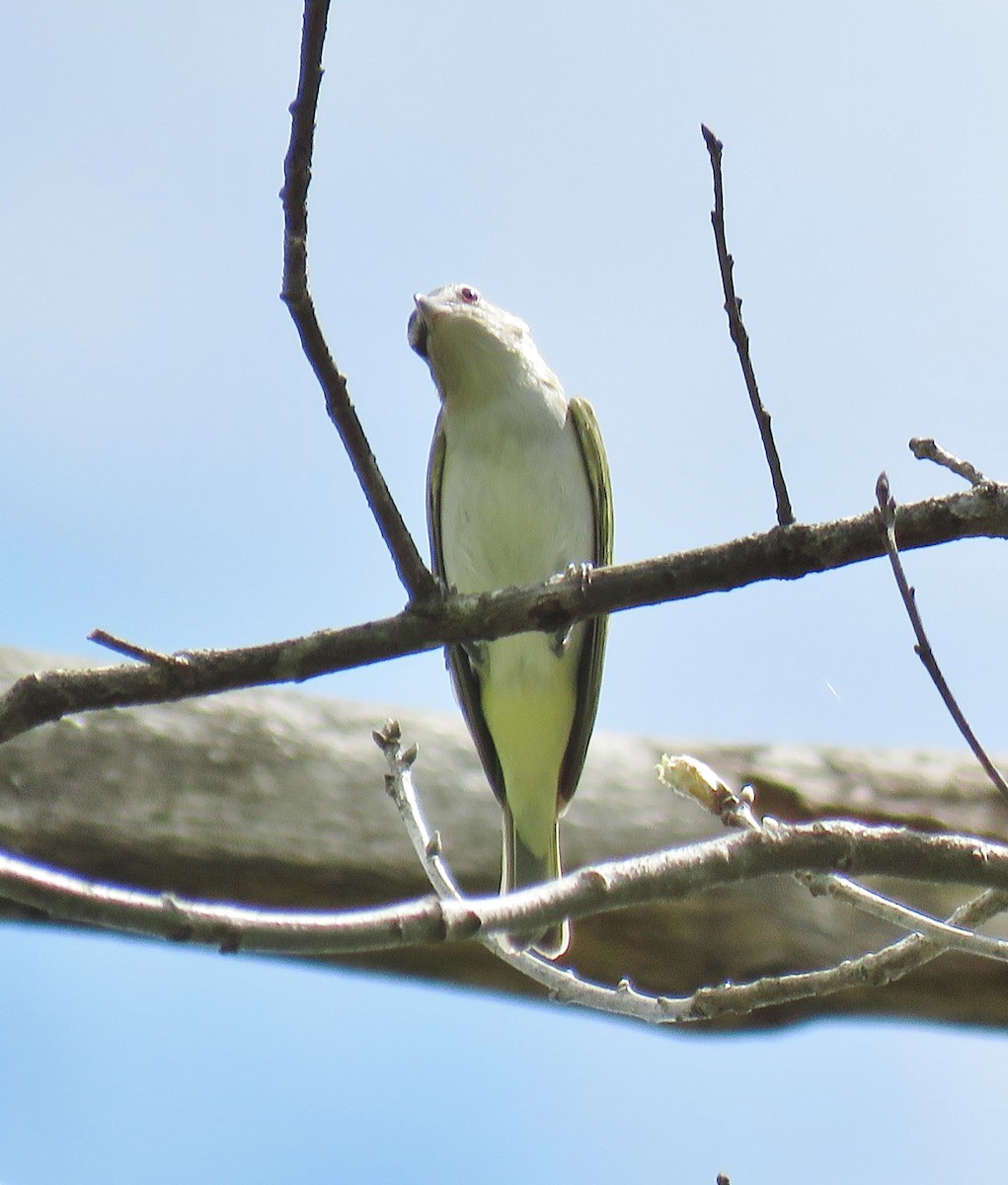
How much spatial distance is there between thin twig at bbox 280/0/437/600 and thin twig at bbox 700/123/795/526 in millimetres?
687

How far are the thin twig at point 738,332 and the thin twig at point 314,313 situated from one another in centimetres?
69

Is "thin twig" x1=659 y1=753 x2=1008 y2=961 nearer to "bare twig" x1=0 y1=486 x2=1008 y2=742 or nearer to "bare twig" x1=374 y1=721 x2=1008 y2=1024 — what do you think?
"bare twig" x1=374 y1=721 x2=1008 y2=1024

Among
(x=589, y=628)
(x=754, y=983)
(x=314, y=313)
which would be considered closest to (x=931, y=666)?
(x=754, y=983)

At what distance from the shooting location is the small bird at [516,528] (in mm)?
4941

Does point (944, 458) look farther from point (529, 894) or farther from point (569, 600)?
point (529, 894)

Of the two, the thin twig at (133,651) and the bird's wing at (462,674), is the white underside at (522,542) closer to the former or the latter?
the bird's wing at (462,674)

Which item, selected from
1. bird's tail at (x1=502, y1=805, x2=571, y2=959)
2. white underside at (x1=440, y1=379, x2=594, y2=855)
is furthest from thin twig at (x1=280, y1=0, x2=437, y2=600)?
bird's tail at (x1=502, y1=805, x2=571, y2=959)

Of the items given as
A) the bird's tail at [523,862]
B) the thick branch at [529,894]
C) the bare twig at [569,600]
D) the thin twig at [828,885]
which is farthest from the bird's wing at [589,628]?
the thick branch at [529,894]

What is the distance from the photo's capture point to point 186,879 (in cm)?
548

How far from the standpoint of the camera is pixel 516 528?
4.91 metres

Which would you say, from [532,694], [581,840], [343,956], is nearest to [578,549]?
[532,694]

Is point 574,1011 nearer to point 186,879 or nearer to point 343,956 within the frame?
point 343,956

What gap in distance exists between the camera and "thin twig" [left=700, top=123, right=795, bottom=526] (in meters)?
2.42

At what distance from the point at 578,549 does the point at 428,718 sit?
1.59 meters
